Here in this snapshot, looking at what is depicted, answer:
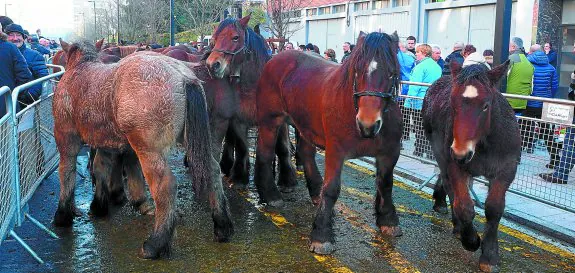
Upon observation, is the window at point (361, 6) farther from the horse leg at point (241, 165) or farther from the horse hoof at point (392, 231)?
the horse hoof at point (392, 231)

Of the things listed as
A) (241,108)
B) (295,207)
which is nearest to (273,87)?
(241,108)

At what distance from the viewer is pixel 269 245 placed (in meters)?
5.60

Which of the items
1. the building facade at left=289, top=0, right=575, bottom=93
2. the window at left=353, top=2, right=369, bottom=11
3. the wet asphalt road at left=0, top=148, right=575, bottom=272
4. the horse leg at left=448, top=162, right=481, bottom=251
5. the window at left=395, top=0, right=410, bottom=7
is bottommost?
the wet asphalt road at left=0, top=148, right=575, bottom=272

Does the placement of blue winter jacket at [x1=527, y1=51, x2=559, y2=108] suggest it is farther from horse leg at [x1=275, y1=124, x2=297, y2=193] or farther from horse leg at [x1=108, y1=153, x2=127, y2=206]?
horse leg at [x1=108, y1=153, x2=127, y2=206]

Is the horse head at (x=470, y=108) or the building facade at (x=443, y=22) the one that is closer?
the horse head at (x=470, y=108)

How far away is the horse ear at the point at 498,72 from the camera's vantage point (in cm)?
469

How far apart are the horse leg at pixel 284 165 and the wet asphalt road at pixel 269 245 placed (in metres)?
0.62

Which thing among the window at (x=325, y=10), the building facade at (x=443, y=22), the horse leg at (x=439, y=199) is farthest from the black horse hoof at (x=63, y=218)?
the window at (x=325, y=10)

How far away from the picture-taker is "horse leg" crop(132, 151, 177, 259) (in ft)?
16.7

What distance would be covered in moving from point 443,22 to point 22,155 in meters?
18.1

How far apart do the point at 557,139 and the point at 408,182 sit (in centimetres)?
218

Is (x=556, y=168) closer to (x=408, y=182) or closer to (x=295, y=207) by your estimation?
(x=408, y=182)

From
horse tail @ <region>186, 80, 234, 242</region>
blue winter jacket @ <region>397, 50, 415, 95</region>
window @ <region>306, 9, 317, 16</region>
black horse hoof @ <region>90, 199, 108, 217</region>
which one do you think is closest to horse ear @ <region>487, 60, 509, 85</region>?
horse tail @ <region>186, 80, 234, 242</region>

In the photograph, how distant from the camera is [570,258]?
5328 mm
